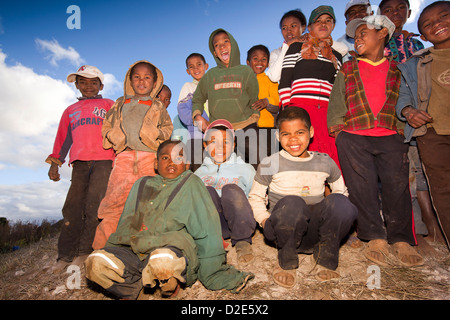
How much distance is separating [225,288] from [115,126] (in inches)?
106

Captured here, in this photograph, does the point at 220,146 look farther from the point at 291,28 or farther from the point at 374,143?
the point at 291,28

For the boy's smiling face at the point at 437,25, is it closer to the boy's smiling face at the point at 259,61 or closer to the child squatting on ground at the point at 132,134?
the boy's smiling face at the point at 259,61

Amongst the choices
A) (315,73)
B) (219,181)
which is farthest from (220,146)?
(315,73)

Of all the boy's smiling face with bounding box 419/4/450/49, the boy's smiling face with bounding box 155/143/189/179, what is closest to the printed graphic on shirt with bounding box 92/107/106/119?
the boy's smiling face with bounding box 155/143/189/179

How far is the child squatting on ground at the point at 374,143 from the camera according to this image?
2812mm

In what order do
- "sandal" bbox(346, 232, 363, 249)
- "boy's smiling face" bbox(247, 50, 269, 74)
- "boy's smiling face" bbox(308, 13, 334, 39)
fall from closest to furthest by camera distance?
"sandal" bbox(346, 232, 363, 249), "boy's smiling face" bbox(308, 13, 334, 39), "boy's smiling face" bbox(247, 50, 269, 74)

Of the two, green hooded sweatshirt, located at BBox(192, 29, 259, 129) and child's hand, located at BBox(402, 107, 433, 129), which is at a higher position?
green hooded sweatshirt, located at BBox(192, 29, 259, 129)

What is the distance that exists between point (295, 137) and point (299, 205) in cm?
83

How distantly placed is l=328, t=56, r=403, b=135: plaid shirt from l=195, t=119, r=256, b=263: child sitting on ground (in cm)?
134

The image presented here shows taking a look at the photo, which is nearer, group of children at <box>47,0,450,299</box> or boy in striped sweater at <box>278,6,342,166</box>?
group of children at <box>47,0,450,299</box>

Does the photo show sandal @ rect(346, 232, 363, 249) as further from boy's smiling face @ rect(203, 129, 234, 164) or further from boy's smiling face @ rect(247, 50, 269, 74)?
boy's smiling face @ rect(247, 50, 269, 74)

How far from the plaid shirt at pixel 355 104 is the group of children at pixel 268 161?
16 millimetres

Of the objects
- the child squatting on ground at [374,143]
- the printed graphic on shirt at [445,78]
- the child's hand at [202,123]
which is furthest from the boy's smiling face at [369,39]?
the child's hand at [202,123]

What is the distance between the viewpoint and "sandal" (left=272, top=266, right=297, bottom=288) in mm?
2293
